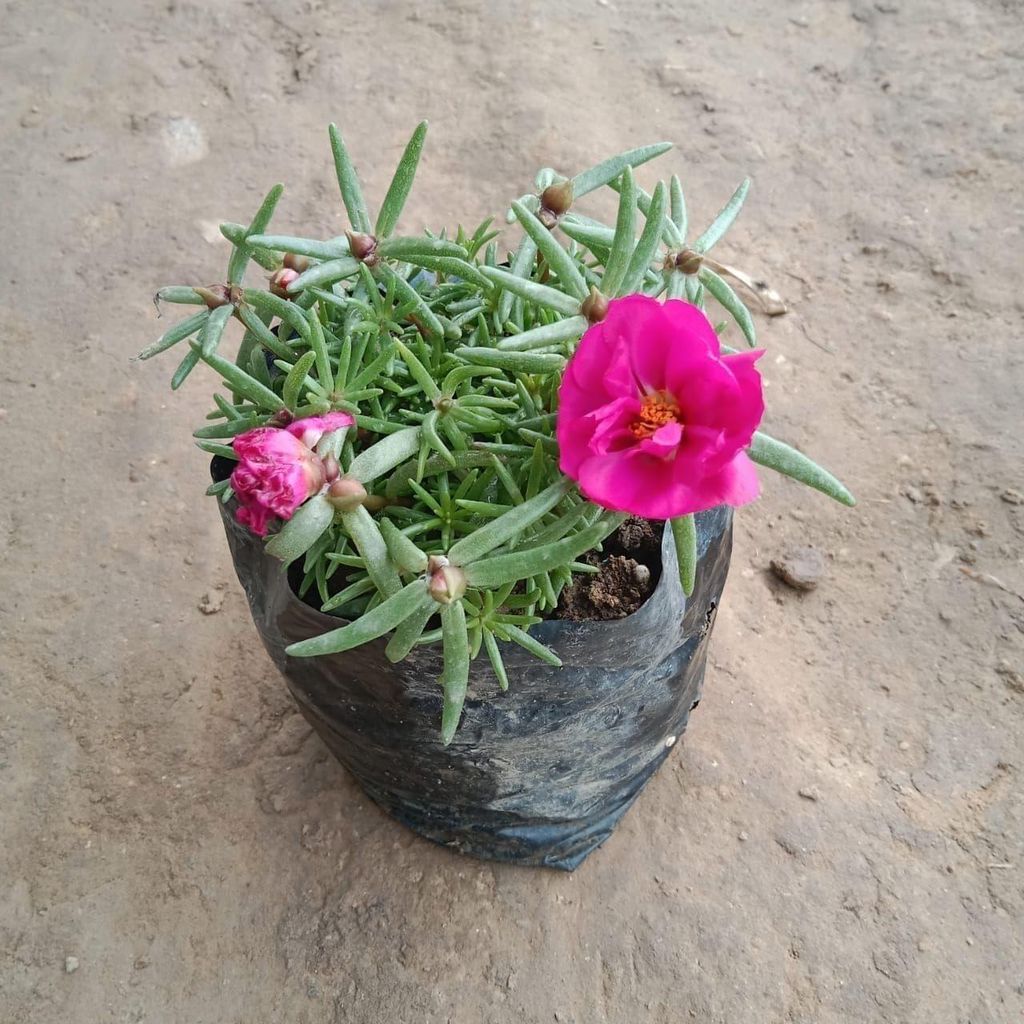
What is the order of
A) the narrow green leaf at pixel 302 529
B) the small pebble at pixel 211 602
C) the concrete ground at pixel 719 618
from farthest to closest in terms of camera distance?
the small pebble at pixel 211 602, the concrete ground at pixel 719 618, the narrow green leaf at pixel 302 529

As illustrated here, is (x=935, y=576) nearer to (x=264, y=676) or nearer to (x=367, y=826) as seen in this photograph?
(x=367, y=826)

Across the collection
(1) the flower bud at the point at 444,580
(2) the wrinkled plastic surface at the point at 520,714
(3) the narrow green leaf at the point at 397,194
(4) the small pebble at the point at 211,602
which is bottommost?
(4) the small pebble at the point at 211,602

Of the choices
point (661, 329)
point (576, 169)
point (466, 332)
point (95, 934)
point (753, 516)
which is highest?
point (661, 329)

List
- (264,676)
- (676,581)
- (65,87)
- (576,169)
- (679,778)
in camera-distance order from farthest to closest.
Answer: (65,87)
(576,169)
(264,676)
(679,778)
(676,581)

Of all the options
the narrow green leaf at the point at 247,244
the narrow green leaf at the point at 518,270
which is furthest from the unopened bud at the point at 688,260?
the narrow green leaf at the point at 247,244

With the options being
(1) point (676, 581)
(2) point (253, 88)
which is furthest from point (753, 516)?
(2) point (253, 88)

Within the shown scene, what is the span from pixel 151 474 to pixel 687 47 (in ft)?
8.13

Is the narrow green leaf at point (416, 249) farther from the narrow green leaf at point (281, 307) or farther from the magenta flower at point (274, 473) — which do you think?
the magenta flower at point (274, 473)

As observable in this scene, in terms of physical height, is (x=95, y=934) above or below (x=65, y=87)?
below

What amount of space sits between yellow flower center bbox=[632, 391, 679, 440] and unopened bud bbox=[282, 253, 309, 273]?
62 cm

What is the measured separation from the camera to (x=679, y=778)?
1955 millimetres

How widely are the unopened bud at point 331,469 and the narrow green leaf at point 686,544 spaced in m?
0.39

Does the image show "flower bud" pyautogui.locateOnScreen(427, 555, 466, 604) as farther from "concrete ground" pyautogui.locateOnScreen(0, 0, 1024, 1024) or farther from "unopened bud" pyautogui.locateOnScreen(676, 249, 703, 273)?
"concrete ground" pyautogui.locateOnScreen(0, 0, 1024, 1024)

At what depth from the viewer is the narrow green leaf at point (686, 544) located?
3.63 ft
